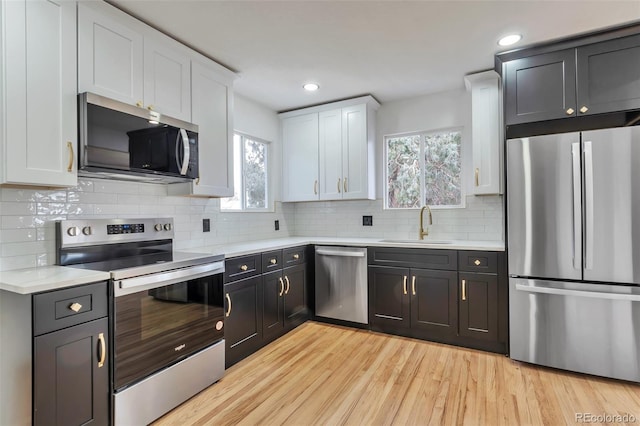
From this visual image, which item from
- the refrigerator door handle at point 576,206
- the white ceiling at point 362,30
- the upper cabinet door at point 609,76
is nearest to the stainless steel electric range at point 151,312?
the white ceiling at point 362,30

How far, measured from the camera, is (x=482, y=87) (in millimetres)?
3012

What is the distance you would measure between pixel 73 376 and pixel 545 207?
3.13 m

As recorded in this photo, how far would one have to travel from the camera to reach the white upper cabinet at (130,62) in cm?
191

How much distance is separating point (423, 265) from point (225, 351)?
1.84 meters

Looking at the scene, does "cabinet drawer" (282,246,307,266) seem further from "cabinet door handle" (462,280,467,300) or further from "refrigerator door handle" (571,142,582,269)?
"refrigerator door handle" (571,142,582,269)

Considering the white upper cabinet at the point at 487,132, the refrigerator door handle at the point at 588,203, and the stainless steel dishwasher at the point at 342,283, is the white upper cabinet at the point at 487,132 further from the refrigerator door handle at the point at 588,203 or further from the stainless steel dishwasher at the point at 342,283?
the stainless steel dishwasher at the point at 342,283

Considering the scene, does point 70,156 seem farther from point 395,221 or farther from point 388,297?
point 395,221

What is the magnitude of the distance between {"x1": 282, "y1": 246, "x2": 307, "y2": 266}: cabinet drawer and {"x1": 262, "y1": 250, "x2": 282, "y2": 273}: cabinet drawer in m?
0.08

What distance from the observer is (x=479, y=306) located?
2.80 meters

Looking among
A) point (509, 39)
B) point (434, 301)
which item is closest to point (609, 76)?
point (509, 39)

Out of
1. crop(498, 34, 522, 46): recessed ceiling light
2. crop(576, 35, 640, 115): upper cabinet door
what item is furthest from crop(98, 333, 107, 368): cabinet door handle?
crop(576, 35, 640, 115): upper cabinet door

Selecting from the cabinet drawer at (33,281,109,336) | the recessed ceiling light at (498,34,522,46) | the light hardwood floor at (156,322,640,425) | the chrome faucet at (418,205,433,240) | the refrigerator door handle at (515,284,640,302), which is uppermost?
the recessed ceiling light at (498,34,522,46)

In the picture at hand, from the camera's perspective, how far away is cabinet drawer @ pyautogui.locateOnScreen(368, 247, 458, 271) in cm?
291

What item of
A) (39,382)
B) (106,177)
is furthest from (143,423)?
(106,177)
